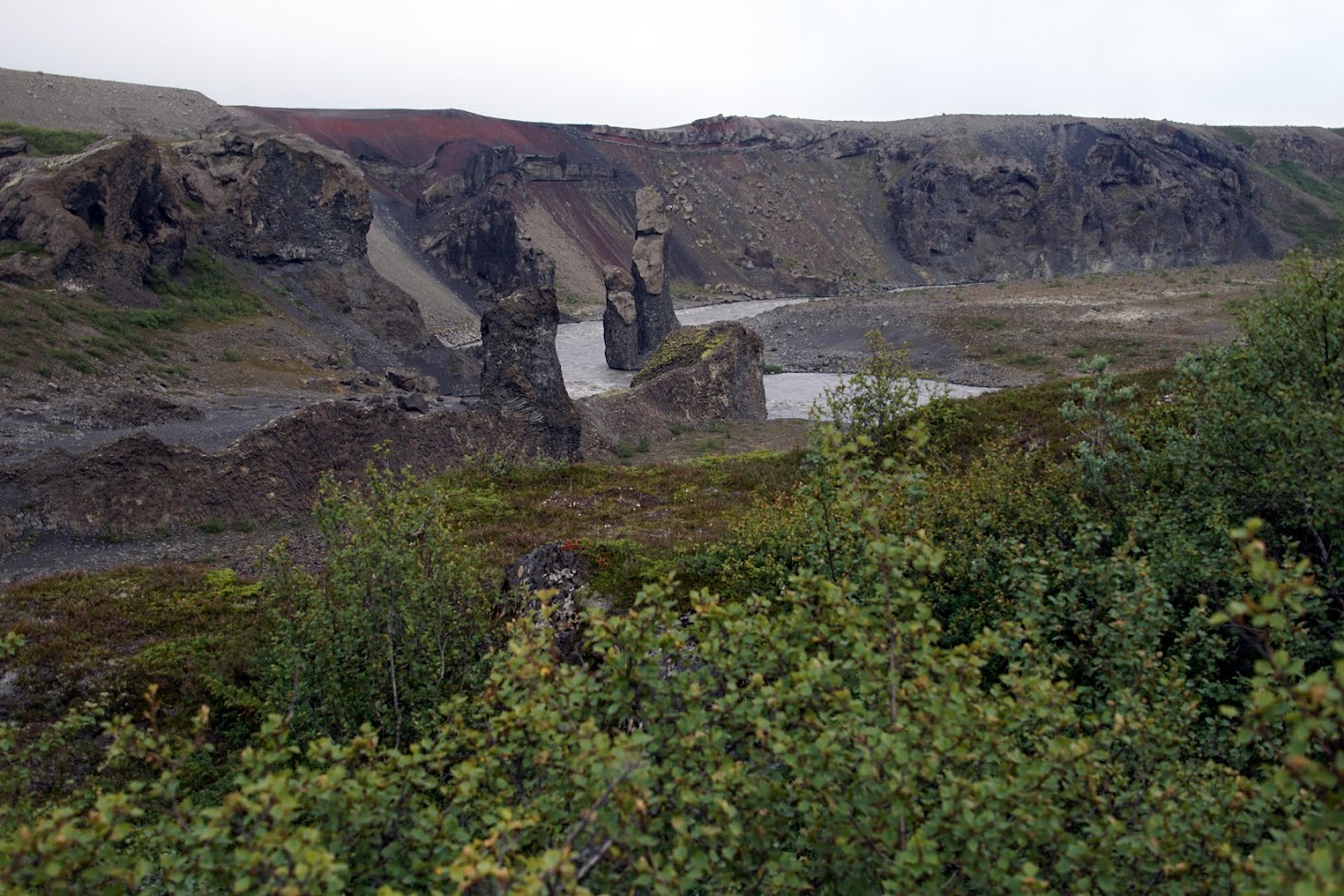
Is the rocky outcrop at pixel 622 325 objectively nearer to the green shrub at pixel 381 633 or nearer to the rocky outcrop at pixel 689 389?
the rocky outcrop at pixel 689 389

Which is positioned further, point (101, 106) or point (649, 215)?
point (101, 106)

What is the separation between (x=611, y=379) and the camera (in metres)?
60.7

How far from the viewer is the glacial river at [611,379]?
4931 cm

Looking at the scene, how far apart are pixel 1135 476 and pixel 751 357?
33.4 m

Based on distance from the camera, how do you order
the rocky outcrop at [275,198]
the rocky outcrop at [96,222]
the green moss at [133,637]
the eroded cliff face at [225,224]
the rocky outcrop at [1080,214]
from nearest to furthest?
1. the green moss at [133,637]
2. the rocky outcrop at [96,222]
3. the eroded cliff face at [225,224]
4. the rocky outcrop at [275,198]
5. the rocky outcrop at [1080,214]

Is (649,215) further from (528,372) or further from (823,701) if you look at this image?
(823,701)

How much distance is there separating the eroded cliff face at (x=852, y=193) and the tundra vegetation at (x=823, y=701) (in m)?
90.7

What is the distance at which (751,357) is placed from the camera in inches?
1690

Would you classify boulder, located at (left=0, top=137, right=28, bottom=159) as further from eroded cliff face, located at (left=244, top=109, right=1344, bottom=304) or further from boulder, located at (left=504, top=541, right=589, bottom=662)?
boulder, located at (left=504, top=541, right=589, bottom=662)

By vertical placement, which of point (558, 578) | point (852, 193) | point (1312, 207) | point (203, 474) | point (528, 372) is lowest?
point (203, 474)

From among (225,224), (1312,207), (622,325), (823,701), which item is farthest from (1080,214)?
(823,701)

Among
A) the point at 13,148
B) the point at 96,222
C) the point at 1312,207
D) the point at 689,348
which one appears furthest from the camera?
the point at 1312,207

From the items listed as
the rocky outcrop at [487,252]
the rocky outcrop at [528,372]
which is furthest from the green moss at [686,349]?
the rocky outcrop at [487,252]

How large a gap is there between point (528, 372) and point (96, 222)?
1145 inches
